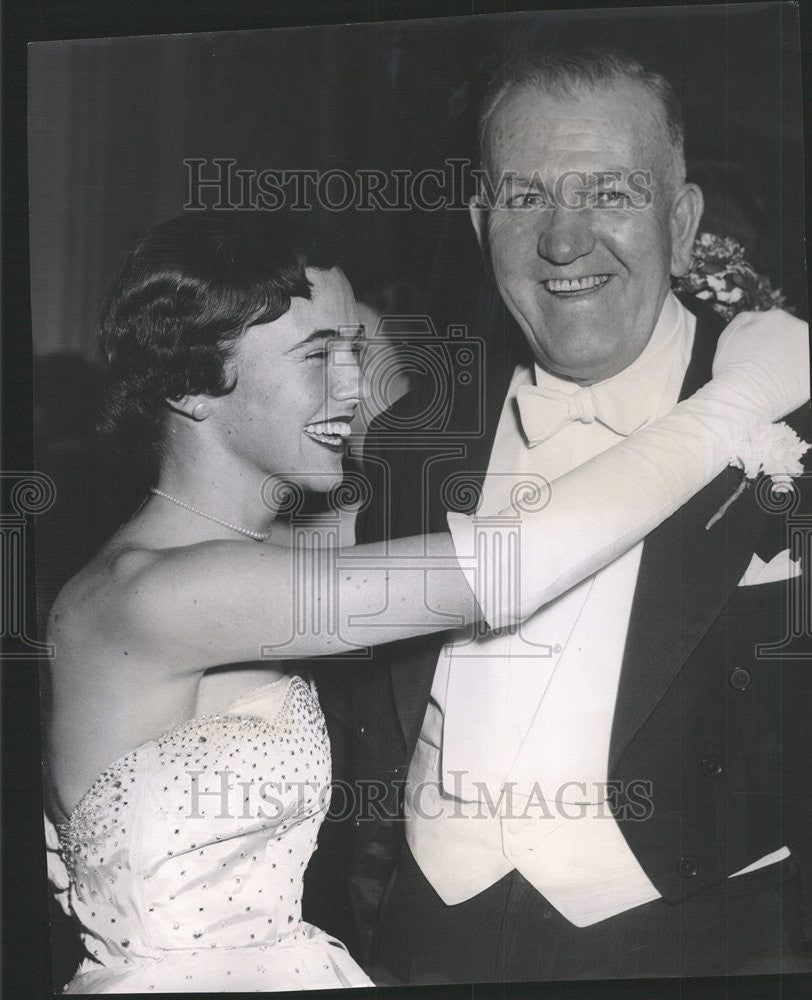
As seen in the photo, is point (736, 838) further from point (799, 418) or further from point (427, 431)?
point (427, 431)

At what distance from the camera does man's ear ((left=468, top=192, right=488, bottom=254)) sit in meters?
2.26

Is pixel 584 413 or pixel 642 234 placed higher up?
pixel 642 234

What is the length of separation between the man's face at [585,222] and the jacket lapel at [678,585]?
0.44ft

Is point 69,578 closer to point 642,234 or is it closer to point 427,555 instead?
point 427,555

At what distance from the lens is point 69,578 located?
2312 mm

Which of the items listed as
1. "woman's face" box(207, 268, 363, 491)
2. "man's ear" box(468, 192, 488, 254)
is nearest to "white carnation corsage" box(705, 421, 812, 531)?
"man's ear" box(468, 192, 488, 254)

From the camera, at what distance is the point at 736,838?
2289mm

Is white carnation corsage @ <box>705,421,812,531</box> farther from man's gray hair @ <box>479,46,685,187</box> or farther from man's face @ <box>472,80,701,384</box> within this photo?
man's gray hair @ <box>479,46,685,187</box>

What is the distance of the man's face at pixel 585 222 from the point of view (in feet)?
7.24

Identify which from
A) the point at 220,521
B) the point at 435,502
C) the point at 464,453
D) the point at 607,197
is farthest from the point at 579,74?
the point at 220,521

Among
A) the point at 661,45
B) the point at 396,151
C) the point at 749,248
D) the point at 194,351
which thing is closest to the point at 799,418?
the point at 749,248

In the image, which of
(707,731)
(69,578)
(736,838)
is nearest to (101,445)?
(69,578)

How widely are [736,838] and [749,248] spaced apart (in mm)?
1202

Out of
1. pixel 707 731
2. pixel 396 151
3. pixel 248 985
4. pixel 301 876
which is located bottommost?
pixel 248 985
